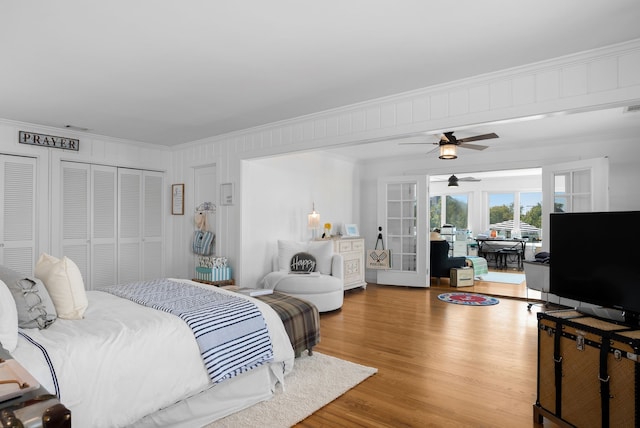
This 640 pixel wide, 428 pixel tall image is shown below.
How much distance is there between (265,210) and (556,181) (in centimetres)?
447

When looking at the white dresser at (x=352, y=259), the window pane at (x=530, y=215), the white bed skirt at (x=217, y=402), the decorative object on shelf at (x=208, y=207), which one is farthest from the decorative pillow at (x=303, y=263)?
the window pane at (x=530, y=215)

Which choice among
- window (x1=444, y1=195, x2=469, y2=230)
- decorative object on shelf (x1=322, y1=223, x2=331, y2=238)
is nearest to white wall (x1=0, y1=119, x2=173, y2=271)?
decorative object on shelf (x1=322, y1=223, x2=331, y2=238)

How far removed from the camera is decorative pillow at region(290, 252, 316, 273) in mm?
5449

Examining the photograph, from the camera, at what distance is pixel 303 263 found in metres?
5.46

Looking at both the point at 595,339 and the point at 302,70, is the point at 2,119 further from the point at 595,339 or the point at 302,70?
the point at 595,339

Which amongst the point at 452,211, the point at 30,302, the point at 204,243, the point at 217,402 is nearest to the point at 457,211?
the point at 452,211

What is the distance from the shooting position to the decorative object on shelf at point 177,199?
20.7ft

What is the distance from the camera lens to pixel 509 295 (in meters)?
6.30

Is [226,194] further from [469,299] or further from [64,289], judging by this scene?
[469,299]

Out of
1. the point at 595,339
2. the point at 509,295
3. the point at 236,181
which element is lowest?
the point at 509,295

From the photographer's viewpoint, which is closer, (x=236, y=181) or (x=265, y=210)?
(x=236, y=181)

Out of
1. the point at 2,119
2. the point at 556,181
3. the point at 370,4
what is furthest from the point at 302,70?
the point at 556,181

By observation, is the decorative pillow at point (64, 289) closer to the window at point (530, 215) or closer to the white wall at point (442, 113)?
the white wall at point (442, 113)

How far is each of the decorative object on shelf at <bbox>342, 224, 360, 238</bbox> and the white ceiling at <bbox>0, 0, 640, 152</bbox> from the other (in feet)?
11.7
